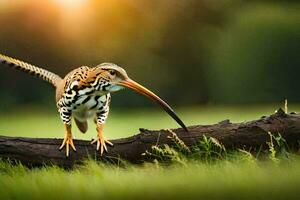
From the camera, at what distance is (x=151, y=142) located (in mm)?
2900

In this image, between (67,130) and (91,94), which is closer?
(91,94)

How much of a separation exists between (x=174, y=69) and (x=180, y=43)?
306mm

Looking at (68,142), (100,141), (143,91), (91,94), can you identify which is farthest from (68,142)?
(143,91)

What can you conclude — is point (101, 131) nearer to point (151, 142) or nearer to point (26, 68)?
point (151, 142)

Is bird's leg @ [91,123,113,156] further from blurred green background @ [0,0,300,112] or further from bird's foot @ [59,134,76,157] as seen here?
blurred green background @ [0,0,300,112]

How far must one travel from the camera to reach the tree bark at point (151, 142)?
9.43ft

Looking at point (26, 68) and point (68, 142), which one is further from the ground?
point (26, 68)

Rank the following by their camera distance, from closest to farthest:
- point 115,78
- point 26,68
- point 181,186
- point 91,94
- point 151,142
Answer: point 181,186, point 115,78, point 91,94, point 151,142, point 26,68

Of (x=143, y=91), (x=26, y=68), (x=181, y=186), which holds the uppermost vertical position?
(x=26, y=68)

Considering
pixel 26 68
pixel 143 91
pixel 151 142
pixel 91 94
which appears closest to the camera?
pixel 143 91

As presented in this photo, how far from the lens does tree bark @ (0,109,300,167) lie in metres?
2.88

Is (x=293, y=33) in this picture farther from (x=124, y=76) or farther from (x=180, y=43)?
(x=124, y=76)

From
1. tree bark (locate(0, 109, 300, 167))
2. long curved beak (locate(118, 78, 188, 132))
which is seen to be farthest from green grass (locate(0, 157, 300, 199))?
tree bark (locate(0, 109, 300, 167))

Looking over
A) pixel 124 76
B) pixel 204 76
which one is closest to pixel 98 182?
pixel 124 76
